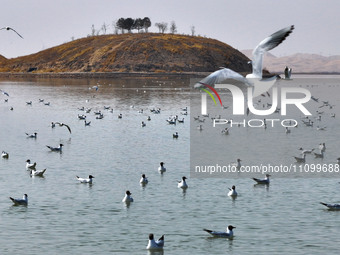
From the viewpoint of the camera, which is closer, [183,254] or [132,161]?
[183,254]

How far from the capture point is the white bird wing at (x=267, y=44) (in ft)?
80.2

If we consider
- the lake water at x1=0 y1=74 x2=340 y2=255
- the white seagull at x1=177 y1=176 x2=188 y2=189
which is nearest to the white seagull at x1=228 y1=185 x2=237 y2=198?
the lake water at x1=0 y1=74 x2=340 y2=255

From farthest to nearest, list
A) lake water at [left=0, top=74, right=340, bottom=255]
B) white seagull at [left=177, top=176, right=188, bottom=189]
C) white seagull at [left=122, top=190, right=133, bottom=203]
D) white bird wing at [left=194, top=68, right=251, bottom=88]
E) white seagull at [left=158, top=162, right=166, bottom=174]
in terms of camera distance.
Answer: white seagull at [left=158, top=162, right=166, bottom=174] → white seagull at [left=177, top=176, right=188, bottom=189] → white seagull at [left=122, top=190, right=133, bottom=203] → lake water at [left=0, top=74, right=340, bottom=255] → white bird wing at [left=194, top=68, right=251, bottom=88]

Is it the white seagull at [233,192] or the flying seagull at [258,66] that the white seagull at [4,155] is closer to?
the white seagull at [233,192]

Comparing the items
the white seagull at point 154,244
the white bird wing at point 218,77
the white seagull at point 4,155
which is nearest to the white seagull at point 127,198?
the white seagull at point 154,244

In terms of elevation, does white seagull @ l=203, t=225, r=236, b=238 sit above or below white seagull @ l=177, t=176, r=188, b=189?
below

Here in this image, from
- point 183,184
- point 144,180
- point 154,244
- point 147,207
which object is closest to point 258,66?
point 154,244

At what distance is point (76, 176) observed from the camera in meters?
35.0

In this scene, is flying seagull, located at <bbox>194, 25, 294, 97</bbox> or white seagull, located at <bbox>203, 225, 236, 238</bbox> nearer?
flying seagull, located at <bbox>194, 25, 294, 97</bbox>

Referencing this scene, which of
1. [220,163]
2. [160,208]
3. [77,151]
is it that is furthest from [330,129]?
[160,208]

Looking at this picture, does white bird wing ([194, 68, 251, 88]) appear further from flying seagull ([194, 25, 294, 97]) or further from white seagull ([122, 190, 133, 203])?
white seagull ([122, 190, 133, 203])

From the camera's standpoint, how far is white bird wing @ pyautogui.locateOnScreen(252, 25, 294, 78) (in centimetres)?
2445

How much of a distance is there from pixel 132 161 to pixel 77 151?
242 inches

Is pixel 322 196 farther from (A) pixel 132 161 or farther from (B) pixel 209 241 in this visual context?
(A) pixel 132 161
